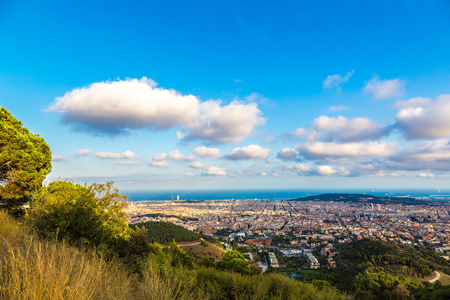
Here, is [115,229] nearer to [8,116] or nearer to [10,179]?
[10,179]

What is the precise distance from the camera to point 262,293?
5.46m

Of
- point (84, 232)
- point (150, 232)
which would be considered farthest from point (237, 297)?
point (150, 232)

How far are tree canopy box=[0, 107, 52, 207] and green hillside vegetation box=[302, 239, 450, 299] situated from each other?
65.5ft

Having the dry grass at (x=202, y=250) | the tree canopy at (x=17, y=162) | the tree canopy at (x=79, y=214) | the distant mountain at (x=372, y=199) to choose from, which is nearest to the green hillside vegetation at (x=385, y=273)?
the dry grass at (x=202, y=250)

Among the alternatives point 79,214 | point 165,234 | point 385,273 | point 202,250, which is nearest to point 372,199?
point 385,273

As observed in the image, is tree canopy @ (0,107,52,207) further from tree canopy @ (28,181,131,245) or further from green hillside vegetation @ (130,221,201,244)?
green hillside vegetation @ (130,221,201,244)

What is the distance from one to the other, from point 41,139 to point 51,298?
44.9 feet

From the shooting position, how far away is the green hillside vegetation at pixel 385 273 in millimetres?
15970

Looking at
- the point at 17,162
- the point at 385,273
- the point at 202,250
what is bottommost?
the point at 202,250

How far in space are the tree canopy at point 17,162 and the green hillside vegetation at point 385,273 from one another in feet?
65.5

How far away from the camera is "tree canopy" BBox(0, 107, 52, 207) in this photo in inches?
386

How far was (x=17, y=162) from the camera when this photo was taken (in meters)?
10.2

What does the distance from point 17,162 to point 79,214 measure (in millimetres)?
5616

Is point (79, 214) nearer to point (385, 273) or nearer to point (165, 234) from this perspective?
point (385, 273)
